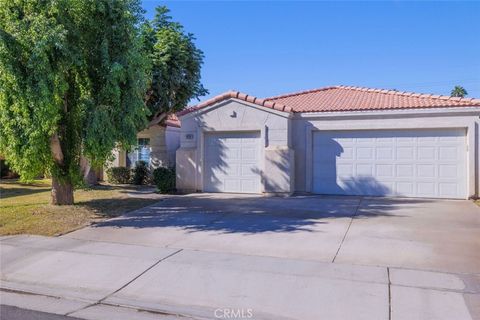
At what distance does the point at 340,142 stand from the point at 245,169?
344 centimetres

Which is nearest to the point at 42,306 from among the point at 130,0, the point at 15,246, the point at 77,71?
the point at 15,246

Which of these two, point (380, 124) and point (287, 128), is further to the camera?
point (287, 128)

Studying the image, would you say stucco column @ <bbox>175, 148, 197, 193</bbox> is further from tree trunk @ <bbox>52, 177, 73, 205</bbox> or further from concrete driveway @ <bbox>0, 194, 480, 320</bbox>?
concrete driveway @ <bbox>0, 194, 480, 320</bbox>

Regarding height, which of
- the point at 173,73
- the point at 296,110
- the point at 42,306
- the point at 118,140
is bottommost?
the point at 42,306

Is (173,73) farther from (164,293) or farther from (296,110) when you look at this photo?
(164,293)

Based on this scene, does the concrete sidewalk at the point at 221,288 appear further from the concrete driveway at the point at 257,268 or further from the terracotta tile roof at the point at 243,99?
the terracotta tile roof at the point at 243,99

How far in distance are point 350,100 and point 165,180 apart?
7.49 meters

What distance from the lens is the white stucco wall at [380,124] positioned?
12.9 m

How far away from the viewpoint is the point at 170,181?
50.7 ft

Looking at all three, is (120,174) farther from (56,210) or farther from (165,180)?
(56,210)

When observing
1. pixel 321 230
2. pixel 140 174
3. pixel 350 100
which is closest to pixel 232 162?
pixel 350 100

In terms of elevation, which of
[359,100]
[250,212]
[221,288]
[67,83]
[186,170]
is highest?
[359,100]

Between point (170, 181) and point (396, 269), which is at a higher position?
point (170, 181)

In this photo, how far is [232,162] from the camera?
15.1 m
